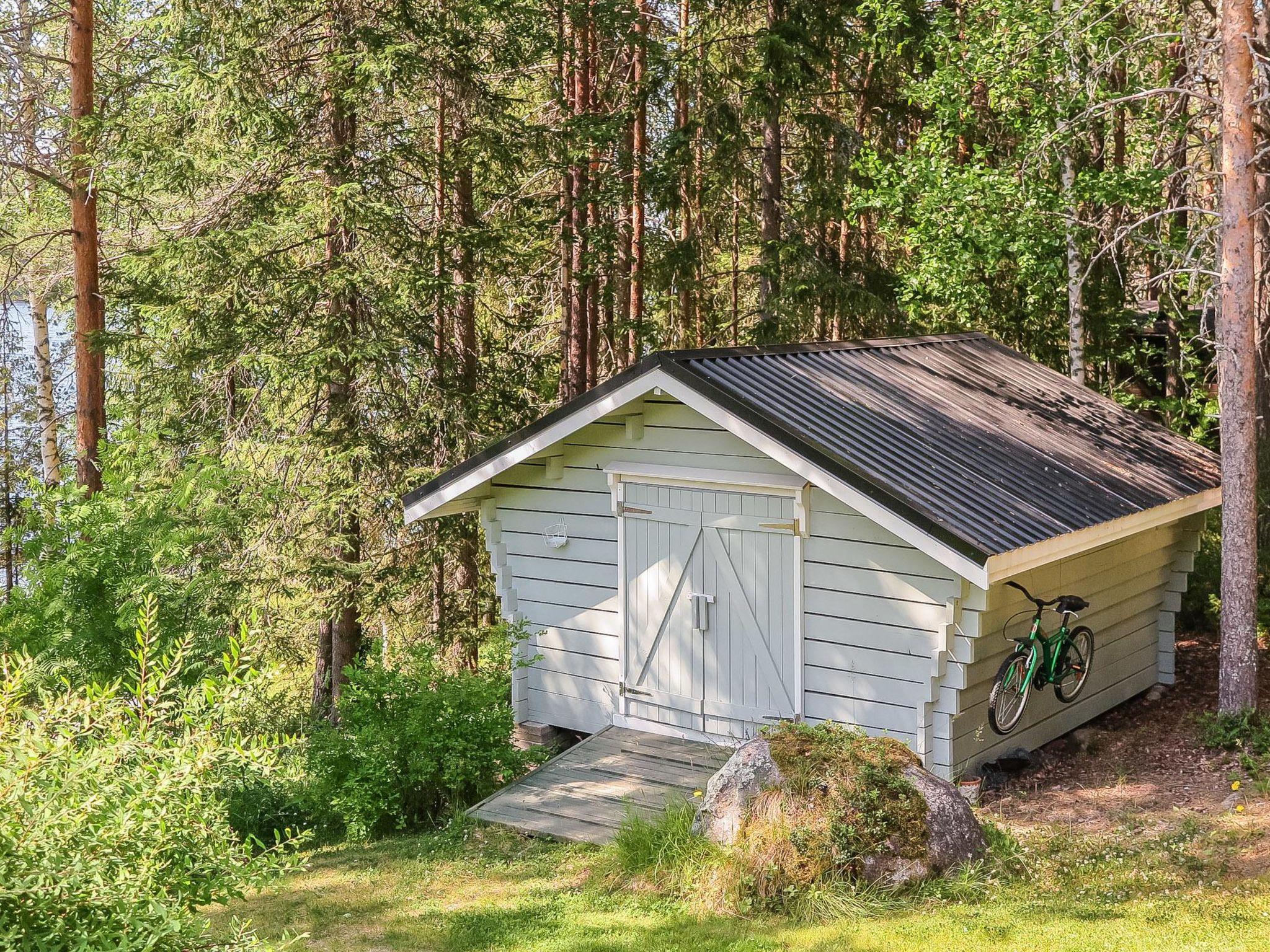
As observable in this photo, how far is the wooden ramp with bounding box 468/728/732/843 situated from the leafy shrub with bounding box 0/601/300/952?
14.4ft

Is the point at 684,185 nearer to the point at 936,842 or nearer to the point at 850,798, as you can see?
the point at 850,798

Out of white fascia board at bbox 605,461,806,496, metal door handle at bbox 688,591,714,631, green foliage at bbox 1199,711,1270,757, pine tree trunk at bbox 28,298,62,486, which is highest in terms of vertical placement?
pine tree trunk at bbox 28,298,62,486

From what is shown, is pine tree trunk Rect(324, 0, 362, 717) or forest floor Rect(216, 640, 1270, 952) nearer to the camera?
forest floor Rect(216, 640, 1270, 952)

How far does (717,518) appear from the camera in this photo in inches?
373

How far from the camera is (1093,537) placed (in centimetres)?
890

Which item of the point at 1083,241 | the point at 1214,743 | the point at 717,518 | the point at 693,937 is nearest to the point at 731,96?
the point at 1083,241

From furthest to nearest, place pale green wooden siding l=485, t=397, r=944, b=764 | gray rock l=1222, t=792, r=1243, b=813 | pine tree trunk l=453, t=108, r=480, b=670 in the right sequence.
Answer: pine tree trunk l=453, t=108, r=480, b=670 < pale green wooden siding l=485, t=397, r=944, b=764 < gray rock l=1222, t=792, r=1243, b=813

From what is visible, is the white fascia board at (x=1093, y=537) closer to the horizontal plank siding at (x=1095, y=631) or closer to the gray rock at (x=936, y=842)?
the horizontal plank siding at (x=1095, y=631)

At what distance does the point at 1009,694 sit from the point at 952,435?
2.04 meters

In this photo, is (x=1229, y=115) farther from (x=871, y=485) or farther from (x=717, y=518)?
(x=717, y=518)

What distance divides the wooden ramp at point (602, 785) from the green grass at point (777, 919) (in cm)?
28

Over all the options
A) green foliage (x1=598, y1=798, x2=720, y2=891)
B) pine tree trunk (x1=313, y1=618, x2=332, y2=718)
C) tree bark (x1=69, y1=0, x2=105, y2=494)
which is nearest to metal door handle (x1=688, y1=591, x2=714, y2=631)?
green foliage (x1=598, y1=798, x2=720, y2=891)

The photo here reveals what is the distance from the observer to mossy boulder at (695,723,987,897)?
686 cm

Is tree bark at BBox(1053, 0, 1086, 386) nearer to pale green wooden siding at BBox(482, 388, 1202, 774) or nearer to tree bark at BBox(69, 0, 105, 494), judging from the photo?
pale green wooden siding at BBox(482, 388, 1202, 774)
